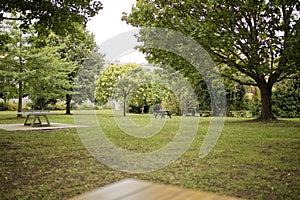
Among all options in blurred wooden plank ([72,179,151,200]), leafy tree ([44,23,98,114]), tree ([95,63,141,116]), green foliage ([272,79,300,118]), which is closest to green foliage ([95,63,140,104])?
tree ([95,63,141,116])

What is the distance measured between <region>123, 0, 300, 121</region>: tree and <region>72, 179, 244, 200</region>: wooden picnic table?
26.2 feet

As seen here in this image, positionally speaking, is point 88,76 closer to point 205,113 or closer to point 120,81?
point 120,81

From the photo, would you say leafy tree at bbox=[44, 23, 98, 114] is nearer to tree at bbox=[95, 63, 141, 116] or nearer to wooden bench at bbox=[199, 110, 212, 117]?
tree at bbox=[95, 63, 141, 116]

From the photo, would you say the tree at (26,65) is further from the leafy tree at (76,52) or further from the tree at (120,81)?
the leafy tree at (76,52)

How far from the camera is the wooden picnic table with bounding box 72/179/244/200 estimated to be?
1.46 m

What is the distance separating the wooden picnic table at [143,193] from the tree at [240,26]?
7.97 metres

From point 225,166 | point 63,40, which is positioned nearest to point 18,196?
point 225,166

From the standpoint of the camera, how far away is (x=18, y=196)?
2900 mm

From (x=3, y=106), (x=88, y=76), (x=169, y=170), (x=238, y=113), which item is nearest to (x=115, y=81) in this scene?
(x=88, y=76)

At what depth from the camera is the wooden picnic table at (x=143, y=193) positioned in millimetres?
1464

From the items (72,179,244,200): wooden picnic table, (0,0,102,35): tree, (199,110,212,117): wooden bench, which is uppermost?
Result: (0,0,102,35): tree

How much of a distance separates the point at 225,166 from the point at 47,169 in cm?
255

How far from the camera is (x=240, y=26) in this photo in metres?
10.9

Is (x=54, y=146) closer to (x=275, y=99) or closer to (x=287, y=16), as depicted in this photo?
(x=287, y=16)
